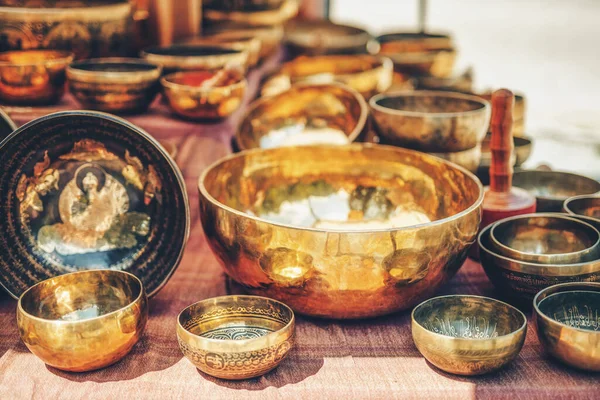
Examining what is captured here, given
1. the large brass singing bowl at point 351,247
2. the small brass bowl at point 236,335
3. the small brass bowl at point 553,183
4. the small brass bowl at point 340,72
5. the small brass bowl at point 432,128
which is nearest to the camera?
the small brass bowl at point 236,335

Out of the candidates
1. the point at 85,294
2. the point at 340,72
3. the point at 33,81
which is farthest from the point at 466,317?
the point at 340,72

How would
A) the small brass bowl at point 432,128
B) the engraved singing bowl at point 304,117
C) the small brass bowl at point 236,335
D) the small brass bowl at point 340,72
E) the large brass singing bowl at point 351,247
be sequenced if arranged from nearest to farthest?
the small brass bowl at point 236,335
the large brass singing bowl at point 351,247
the small brass bowl at point 432,128
the engraved singing bowl at point 304,117
the small brass bowl at point 340,72

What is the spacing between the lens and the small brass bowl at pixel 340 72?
219cm

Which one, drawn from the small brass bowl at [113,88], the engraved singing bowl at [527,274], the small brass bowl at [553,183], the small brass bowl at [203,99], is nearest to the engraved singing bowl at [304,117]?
the small brass bowl at [203,99]

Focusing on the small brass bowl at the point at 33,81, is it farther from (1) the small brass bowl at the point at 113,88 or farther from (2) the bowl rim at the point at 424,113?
(2) the bowl rim at the point at 424,113

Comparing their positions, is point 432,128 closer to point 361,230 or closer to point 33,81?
point 361,230

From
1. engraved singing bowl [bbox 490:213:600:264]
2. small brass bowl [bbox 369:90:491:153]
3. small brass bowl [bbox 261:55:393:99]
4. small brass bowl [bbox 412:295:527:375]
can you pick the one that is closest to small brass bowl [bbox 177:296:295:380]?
small brass bowl [bbox 412:295:527:375]

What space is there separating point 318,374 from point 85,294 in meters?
0.43

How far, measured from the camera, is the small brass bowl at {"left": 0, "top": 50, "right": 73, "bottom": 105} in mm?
1620

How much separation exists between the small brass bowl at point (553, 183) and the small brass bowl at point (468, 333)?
0.67m

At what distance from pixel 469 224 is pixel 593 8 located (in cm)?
957

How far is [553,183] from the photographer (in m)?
1.81

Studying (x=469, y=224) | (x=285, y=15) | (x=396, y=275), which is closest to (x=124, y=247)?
(x=396, y=275)

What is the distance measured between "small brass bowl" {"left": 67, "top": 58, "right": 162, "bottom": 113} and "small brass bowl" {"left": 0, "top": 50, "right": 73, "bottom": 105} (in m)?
0.04
